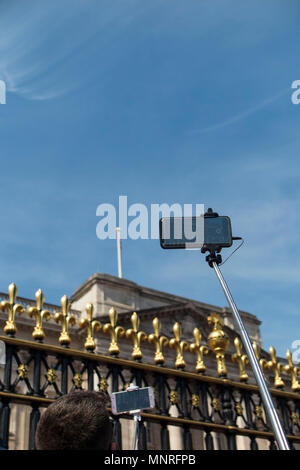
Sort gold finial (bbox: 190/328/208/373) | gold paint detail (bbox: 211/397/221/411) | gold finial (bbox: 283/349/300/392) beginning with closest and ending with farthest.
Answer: gold paint detail (bbox: 211/397/221/411), gold finial (bbox: 190/328/208/373), gold finial (bbox: 283/349/300/392)

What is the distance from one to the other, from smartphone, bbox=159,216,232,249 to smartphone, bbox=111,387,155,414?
1.64 meters

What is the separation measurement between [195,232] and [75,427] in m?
3.61

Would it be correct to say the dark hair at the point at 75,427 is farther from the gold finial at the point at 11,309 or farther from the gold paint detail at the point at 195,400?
the gold paint detail at the point at 195,400

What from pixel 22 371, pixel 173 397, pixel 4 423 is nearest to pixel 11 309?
pixel 22 371

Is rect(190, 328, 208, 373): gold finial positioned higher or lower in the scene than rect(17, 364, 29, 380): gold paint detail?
higher

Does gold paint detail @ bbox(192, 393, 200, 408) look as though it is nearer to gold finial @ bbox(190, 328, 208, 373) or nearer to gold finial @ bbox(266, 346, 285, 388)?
gold finial @ bbox(190, 328, 208, 373)

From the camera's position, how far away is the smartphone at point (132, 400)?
19.5 ft

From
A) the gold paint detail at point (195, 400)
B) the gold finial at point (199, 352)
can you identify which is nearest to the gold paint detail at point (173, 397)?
the gold paint detail at point (195, 400)

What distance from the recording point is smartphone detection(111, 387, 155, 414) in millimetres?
5958

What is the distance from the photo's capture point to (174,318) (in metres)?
28.2

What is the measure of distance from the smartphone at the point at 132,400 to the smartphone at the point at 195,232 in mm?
1636

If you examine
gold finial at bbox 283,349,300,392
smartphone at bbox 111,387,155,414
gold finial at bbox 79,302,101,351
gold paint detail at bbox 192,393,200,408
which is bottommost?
smartphone at bbox 111,387,155,414

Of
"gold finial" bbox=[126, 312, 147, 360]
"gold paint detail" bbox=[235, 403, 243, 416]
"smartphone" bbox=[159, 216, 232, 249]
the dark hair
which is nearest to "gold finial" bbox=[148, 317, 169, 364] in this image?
"gold finial" bbox=[126, 312, 147, 360]
